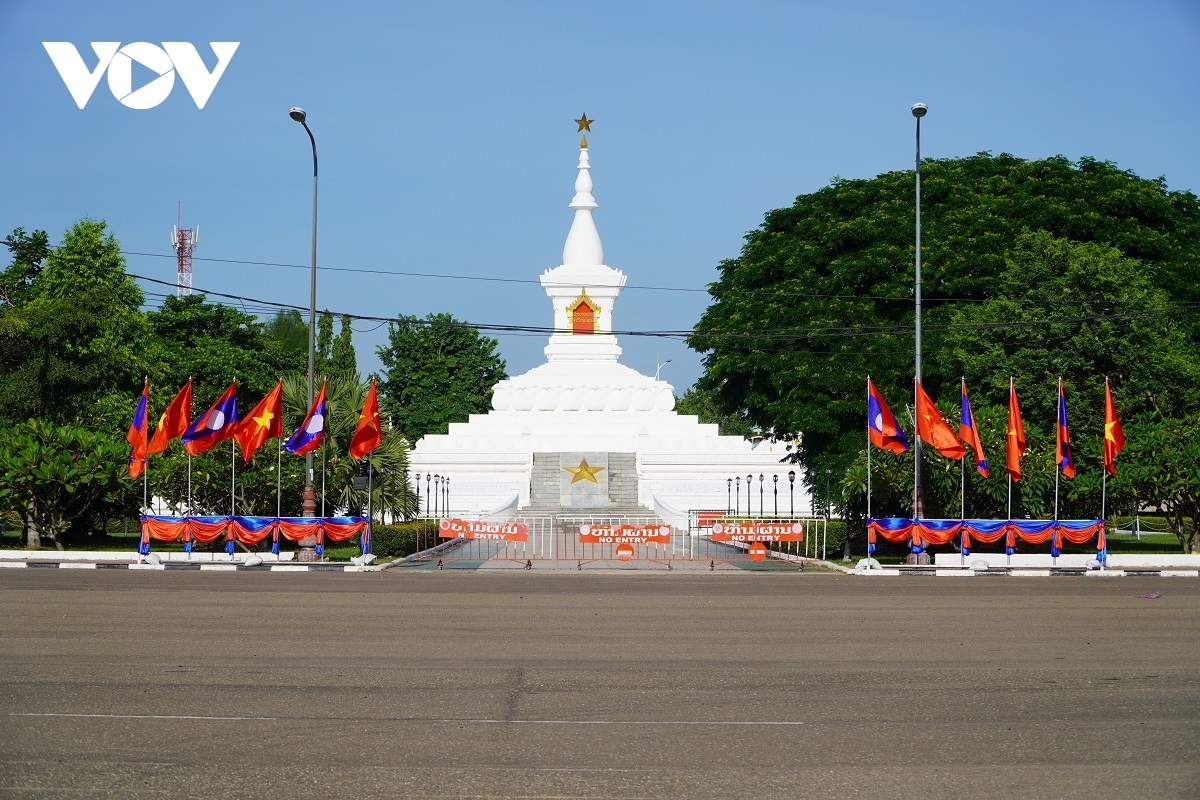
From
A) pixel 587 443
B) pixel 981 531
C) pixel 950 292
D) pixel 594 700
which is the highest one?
pixel 950 292

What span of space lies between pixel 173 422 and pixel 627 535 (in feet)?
29.8

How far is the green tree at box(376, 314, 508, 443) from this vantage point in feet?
248

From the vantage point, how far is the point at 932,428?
89.4 feet

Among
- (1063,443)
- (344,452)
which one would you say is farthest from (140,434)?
(1063,443)

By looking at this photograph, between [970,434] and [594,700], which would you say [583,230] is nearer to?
[970,434]

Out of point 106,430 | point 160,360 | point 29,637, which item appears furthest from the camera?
point 160,360

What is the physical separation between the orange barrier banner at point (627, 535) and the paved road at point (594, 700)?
404 inches

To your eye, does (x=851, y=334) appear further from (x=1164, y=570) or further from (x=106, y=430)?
(x=106, y=430)

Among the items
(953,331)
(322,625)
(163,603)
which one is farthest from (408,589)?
(953,331)

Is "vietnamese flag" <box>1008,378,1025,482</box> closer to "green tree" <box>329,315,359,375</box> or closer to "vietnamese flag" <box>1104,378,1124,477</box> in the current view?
"vietnamese flag" <box>1104,378,1124,477</box>

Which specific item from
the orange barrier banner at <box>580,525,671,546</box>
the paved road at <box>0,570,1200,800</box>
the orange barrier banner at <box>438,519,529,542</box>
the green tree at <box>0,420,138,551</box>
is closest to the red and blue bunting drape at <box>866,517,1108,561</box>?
the orange barrier banner at <box>580,525,671,546</box>

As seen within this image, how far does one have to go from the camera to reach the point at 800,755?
8461 millimetres

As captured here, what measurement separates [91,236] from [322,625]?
126ft

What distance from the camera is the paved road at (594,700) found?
308 inches
